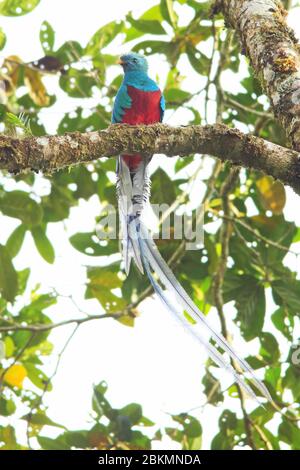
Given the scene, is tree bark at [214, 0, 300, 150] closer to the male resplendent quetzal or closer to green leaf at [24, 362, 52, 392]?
the male resplendent quetzal

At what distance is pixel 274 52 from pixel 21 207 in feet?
7.50

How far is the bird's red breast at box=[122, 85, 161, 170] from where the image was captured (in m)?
4.11

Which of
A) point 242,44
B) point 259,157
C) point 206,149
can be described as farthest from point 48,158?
point 242,44

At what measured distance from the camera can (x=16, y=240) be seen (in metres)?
4.45

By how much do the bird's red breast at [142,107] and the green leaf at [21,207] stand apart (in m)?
0.82

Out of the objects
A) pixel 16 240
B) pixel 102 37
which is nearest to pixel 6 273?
pixel 16 240

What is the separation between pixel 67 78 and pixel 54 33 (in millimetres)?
316

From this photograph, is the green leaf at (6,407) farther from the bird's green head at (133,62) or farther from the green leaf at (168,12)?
the green leaf at (168,12)

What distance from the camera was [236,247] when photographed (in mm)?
4418

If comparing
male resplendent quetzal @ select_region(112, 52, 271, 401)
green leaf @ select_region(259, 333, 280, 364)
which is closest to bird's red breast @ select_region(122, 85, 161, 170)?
male resplendent quetzal @ select_region(112, 52, 271, 401)

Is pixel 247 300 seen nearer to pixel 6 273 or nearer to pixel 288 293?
pixel 288 293

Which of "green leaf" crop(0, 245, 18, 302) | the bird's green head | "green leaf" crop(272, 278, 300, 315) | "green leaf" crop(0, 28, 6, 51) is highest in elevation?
the bird's green head

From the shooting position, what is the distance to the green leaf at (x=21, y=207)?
169 inches

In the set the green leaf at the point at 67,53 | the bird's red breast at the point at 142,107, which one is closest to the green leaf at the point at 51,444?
the bird's red breast at the point at 142,107
